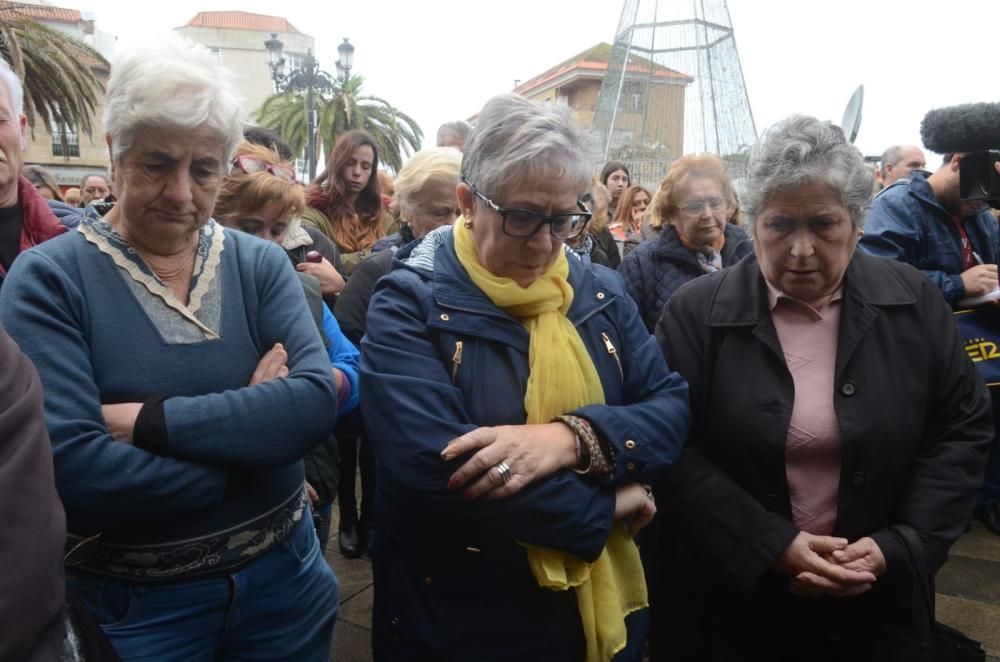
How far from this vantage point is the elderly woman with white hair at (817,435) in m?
1.96

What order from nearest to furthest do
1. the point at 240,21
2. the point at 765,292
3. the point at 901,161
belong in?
the point at 765,292
the point at 901,161
the point at 240,21

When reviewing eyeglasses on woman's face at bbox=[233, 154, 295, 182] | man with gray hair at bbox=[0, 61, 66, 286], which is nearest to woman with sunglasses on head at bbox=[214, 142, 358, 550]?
eyeglasses on woman's face at bbox=[233, 154, 295, 182]

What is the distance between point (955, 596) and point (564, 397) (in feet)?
9.98

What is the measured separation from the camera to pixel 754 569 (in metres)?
1.95

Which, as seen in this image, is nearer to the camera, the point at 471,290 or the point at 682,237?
the point at 471,290

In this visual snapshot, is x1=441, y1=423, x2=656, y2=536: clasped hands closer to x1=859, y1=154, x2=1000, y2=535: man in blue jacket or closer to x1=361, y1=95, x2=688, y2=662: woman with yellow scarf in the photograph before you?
x1=361, y1=95, x2=688, y2=662: woman with yellow scarf

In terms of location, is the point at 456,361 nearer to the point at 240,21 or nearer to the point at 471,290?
the point at 471,290

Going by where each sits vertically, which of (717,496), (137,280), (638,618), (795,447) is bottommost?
(638,618)

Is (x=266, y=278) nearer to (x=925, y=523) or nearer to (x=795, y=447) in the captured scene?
(x=795, y=447)

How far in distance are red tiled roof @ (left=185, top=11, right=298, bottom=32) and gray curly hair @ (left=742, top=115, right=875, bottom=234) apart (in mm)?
73944

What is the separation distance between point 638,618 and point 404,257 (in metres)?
1.12

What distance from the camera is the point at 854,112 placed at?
221 inches

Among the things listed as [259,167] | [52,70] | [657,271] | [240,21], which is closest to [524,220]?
[259,167]

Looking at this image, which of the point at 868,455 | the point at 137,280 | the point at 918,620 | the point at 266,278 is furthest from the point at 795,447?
the point at 137,280
